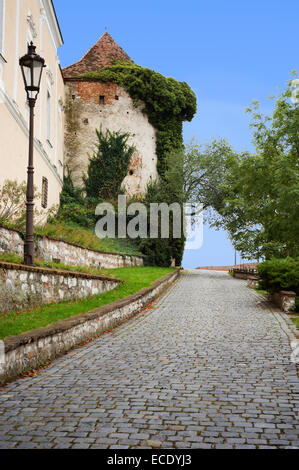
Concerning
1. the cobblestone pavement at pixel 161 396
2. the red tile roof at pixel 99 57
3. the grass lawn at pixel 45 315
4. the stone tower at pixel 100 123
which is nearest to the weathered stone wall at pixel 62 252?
the grass lawn at pixel 45 315

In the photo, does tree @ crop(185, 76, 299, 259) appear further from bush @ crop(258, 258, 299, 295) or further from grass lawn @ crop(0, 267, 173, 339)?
grass lawn @ crop(0, 267, 173, 339)

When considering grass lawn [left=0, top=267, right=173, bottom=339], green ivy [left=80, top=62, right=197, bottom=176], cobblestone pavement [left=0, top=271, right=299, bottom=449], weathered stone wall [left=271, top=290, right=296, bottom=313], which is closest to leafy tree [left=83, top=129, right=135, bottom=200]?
green ivy [left=80, top=62, right=197, bottom=176]

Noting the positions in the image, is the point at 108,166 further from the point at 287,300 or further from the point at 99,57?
the point at 287,300

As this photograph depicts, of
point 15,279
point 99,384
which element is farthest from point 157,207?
point 99,384

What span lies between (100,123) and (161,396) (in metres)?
33.3

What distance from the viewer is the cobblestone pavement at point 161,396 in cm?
398

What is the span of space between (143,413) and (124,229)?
93.6ft

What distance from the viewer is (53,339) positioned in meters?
7.14

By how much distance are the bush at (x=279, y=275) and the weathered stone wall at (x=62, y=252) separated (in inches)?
265

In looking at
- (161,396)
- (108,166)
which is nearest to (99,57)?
(108,166)

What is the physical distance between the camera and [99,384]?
5.73 meters

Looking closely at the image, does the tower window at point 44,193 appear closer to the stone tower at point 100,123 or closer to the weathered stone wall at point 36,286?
the weathered stone wall at point 36,286

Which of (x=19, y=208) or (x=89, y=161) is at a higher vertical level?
(x=89, y=161)
